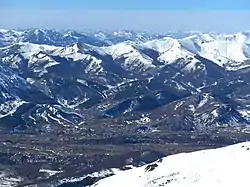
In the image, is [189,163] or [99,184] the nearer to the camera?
[189,163]

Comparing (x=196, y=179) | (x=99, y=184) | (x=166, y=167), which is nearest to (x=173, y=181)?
(x=196, y=179)

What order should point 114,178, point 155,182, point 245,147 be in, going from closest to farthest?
point 155,182 → point 245,147 → point 114,178

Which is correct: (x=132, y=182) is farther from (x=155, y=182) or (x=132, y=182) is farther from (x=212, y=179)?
(x=212, y=179)

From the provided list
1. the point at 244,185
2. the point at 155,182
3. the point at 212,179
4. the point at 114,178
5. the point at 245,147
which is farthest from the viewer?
the point at 114,178

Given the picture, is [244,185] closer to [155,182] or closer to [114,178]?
[155,182]

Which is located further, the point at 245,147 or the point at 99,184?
the point at 99,184

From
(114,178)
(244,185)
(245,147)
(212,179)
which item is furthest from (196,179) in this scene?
(114,178)

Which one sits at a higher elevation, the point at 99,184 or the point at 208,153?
the point at 208,153
